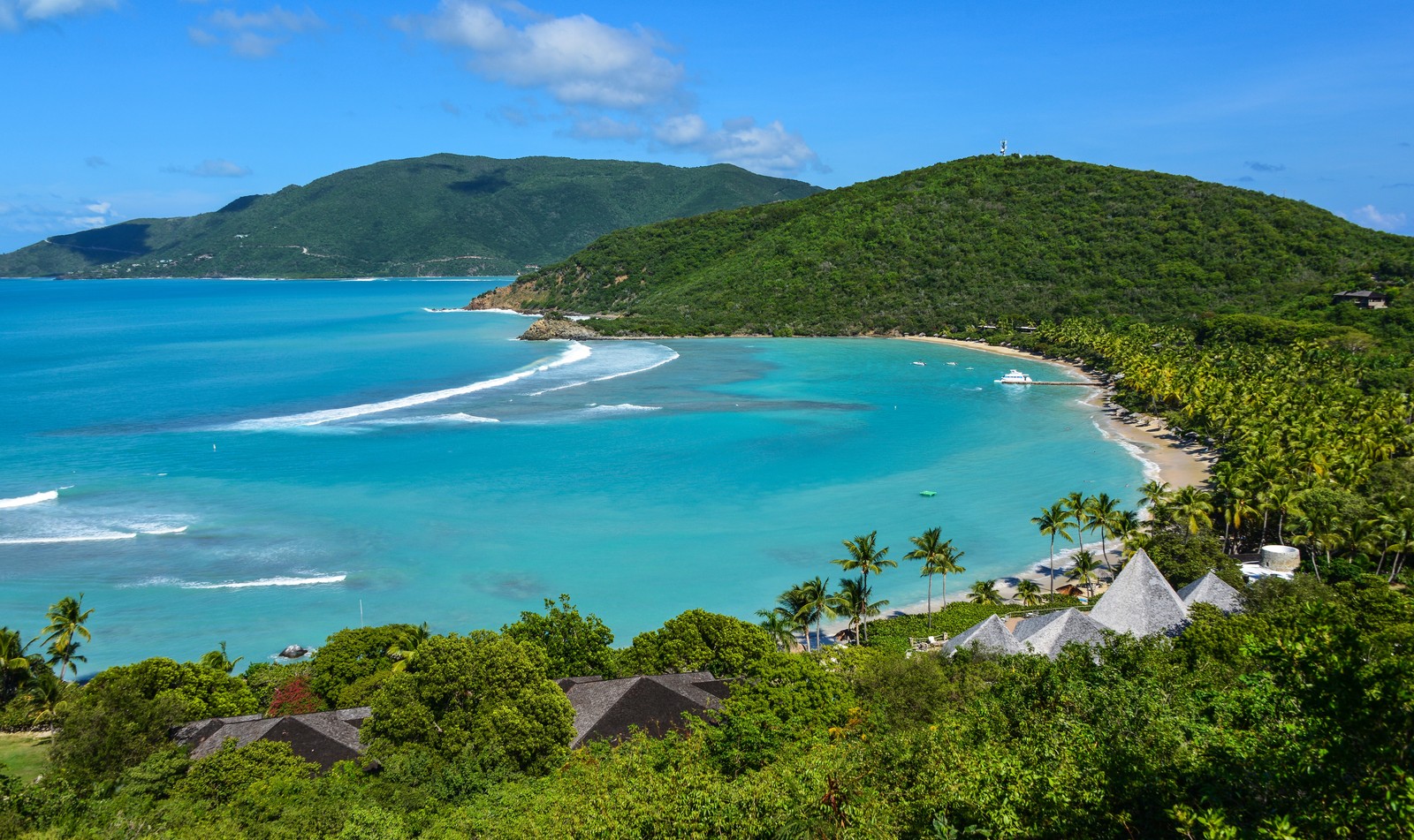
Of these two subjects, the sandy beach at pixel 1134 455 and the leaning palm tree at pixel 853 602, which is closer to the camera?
the leaning palm tree at pixel 853 602

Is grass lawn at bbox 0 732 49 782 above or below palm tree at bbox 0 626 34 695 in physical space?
below

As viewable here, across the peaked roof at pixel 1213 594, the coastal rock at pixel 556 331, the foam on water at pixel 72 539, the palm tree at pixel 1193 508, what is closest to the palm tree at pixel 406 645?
the foam on water at pixel 72 539

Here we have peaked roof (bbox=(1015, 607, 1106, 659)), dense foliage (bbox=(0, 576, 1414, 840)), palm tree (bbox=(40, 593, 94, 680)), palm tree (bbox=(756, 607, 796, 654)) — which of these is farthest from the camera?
palm tree (bbox=(756, 607, 796, 654))

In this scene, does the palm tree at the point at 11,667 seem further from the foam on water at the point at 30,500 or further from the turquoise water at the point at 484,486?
the foam on water at the point at 30,500

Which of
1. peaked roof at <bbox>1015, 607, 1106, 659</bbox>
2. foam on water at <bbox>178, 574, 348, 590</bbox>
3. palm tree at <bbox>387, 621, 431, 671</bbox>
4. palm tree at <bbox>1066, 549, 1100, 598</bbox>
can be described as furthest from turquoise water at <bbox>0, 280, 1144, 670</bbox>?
peaked roof at <bbox>1015, 607, 1106, 659</bbox>

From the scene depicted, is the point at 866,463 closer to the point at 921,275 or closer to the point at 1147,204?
the point at 921,275

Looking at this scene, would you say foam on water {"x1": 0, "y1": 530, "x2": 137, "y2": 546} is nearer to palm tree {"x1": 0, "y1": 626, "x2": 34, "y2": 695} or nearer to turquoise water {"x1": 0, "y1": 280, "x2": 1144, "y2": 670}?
turquoise water {"x1": 0, "y1": 280, "x2": 1144, "y2": 670}

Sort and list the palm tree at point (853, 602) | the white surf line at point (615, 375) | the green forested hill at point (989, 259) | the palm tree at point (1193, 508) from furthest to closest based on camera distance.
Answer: the green forested hill at point (989, 259) < the white surf line at point (615, 375) < the palm tree at point (1193, 508) < the palm tree at point (853, 602)
